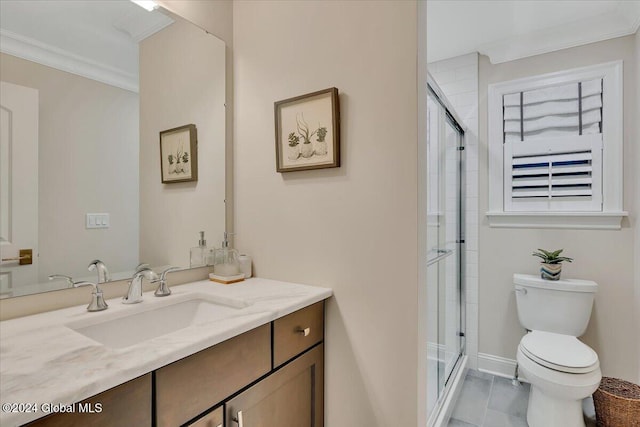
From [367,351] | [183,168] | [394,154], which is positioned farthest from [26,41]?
[367,351]

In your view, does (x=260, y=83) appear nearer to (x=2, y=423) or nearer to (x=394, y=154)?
(x=394, y=154)

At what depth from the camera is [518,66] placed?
2.34 m

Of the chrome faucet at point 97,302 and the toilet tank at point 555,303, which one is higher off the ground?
the chrome faucet at point 97,302

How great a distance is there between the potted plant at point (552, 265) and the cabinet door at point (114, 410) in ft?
7.72

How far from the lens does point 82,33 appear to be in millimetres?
1158

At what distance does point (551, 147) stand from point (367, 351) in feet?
6.58

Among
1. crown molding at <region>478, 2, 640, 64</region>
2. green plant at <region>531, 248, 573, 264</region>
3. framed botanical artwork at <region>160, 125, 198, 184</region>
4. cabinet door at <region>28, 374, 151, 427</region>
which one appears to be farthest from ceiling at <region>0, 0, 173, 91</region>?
green plant at <region>531, 248, 573, 264</region>

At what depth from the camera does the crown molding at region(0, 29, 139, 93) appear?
99cm

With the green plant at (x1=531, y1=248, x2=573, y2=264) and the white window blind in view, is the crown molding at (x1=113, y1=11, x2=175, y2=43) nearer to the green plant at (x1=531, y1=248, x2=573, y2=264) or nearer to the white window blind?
the white window blind

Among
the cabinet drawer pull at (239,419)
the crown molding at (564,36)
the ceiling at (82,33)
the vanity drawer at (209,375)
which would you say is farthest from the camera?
the crown molding at (564,36)

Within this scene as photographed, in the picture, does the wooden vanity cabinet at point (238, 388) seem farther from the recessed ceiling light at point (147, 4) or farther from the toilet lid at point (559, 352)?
the recessed ceiling light at point (147, 4)

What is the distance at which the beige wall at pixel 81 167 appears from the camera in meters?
1.06

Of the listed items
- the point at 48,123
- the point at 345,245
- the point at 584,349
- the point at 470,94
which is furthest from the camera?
the point at 470,94

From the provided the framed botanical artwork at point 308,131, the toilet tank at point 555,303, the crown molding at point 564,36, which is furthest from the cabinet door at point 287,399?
the crown molding at point 564,36
